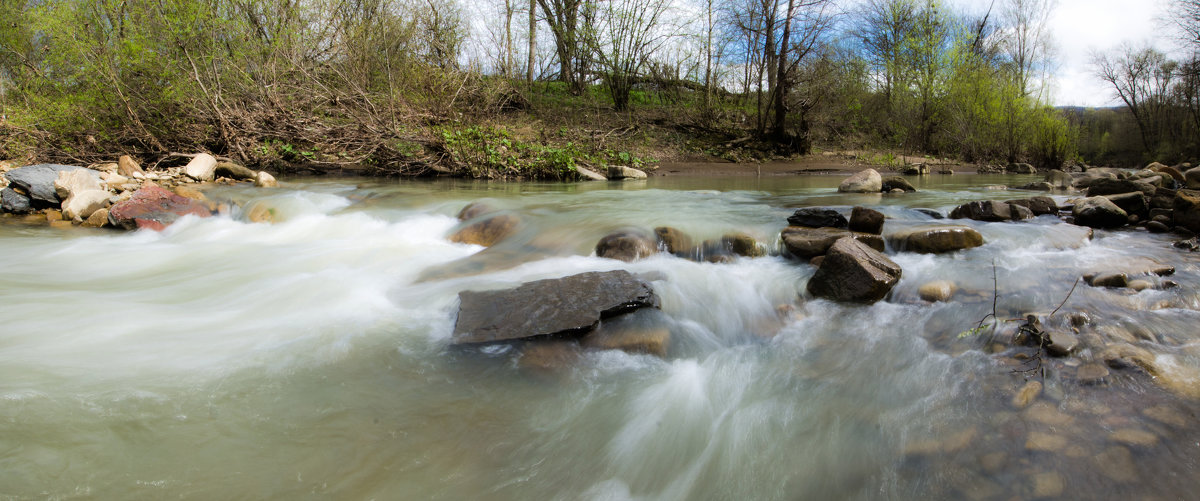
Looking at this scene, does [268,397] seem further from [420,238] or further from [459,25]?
[459,25]

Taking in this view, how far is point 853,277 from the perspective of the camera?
354cm

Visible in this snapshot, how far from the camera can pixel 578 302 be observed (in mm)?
3109

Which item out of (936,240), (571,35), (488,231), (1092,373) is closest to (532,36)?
(571,35)

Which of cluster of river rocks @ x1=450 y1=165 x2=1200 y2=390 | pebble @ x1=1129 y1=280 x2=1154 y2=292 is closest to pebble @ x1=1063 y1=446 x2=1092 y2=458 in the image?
cluster of river rocks @ x1=450 y1=165 x2=1200 y2=390

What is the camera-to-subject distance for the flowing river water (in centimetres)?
178

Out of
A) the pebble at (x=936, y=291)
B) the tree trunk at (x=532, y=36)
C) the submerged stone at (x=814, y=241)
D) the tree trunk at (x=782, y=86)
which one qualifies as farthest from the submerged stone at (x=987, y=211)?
the tree trunk at (x=532, y=36)

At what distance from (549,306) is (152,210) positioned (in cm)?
639

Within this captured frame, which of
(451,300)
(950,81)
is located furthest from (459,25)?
(950,81)

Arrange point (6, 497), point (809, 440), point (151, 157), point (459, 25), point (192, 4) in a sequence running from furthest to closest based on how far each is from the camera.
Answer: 1. point (459, 25)
2. point (151, 157)
3. point (192, 4)
4. point (809, 440)
5. point (6, 497)

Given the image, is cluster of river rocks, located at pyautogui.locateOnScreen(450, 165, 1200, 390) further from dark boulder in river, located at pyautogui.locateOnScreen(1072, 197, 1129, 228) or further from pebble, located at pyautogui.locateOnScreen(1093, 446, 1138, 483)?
pebble, located at pyautogui.locateOnScreen(1093, 446, 1138, 483)

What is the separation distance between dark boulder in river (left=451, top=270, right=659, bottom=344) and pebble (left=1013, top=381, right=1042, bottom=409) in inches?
69.2

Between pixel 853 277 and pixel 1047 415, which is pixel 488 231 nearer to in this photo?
pixel 853 277

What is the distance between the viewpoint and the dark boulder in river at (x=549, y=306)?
286cm

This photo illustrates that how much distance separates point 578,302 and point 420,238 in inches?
131
